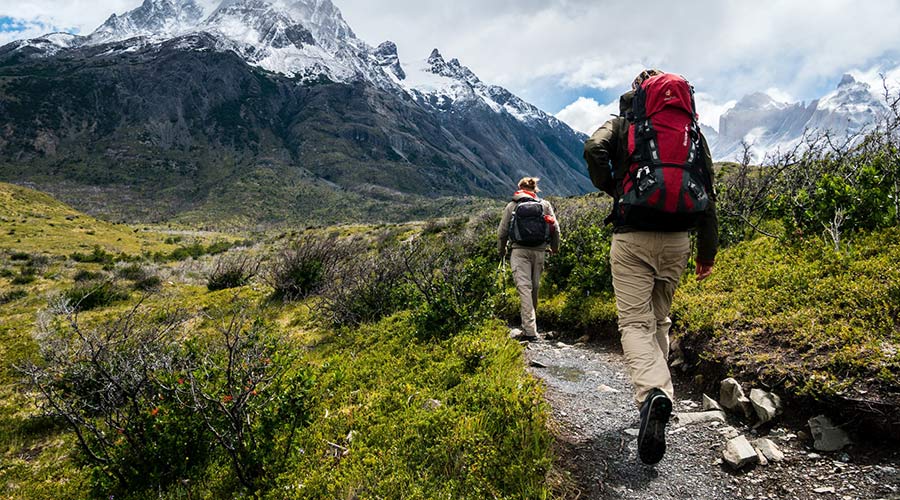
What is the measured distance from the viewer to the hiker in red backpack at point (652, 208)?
10.0ft

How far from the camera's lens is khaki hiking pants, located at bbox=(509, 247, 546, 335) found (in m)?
6.26

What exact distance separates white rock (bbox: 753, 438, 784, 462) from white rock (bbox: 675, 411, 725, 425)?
1.31 ft

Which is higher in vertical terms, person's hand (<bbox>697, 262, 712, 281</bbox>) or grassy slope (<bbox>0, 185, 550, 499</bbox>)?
person's hand (<bbox>697, 262, 712, 281</bbox>)

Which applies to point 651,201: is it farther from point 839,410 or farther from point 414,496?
point 414,496

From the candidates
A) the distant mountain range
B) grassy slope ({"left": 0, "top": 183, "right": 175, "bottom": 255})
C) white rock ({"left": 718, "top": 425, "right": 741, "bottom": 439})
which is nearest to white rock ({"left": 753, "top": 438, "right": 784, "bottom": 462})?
white rock ({"left": 718, "top": 425, "right": 741, "bottom": 439})

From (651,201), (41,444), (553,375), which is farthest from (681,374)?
(41,444)

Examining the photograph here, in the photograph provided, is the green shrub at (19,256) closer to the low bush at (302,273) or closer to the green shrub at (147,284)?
the green shrub at (147,284)

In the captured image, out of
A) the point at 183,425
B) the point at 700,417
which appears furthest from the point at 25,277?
the point at 700,417

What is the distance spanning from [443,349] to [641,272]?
2629 millimetres

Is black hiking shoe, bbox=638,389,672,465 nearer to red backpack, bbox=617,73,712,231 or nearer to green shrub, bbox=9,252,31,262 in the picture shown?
red backpack, bbox=617,73,712,231

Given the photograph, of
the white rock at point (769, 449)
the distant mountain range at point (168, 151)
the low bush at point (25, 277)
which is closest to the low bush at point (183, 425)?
the white rock at point (769, 449)

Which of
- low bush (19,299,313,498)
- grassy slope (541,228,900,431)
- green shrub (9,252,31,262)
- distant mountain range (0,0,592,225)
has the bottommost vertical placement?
green shrub (9,252,31,262)

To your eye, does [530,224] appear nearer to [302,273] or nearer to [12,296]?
[302,273]

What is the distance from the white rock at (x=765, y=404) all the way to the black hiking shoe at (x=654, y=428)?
3.41 feet
